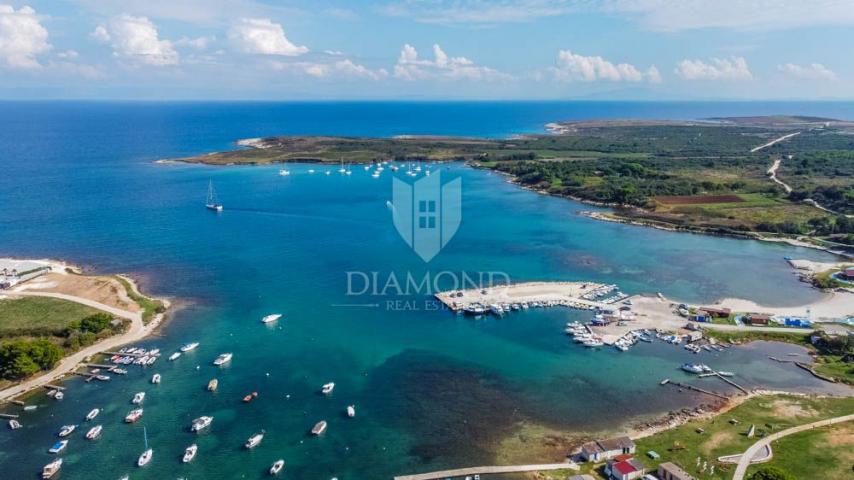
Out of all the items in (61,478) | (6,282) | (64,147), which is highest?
(64,147)

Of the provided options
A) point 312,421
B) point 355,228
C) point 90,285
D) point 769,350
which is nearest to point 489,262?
point 355,228

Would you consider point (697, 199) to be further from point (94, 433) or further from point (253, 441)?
point (94, 433)

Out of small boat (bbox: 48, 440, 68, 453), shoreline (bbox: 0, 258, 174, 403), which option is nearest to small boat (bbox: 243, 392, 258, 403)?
small boat (bbox: 48, 440, 68, 453)

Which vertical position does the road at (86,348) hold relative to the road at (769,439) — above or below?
above

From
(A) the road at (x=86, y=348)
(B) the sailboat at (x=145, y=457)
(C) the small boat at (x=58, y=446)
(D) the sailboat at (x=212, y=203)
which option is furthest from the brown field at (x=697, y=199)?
(C) the small boat at (x=58, y=446)

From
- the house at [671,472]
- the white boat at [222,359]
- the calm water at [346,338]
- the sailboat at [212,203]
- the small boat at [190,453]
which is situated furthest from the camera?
the sailboat at [212,203]

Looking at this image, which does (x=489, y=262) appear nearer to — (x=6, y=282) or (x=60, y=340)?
(x=60, y=340)

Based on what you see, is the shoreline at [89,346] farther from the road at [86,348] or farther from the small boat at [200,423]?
the small boat at [200,423]
